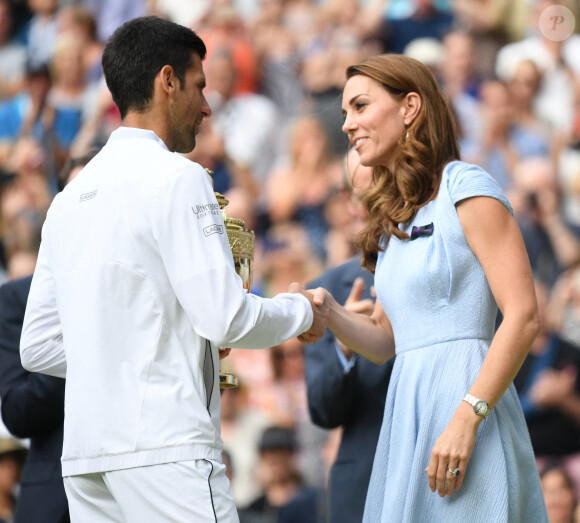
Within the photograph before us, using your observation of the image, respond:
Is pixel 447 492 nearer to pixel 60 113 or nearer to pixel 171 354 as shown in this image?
pixel 171 354

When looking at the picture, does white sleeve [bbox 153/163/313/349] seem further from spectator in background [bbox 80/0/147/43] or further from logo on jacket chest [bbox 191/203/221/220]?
spectator in background [bbox 80/0/147/43]

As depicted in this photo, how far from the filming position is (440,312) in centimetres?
266

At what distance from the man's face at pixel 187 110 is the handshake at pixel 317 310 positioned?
1.79 feet

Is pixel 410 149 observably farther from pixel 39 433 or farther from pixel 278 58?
pixel 278 58

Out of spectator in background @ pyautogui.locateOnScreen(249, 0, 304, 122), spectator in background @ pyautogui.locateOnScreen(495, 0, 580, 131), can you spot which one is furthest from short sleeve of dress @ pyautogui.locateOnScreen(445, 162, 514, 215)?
spectator in background @ pyautogui.locateOnScreen(249, 0, 304, 122)

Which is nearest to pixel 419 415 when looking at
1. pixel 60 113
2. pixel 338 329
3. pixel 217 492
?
pixel 338 329

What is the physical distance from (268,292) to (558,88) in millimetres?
2312

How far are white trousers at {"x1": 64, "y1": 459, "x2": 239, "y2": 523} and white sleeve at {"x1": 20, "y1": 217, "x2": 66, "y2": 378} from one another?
498 mm

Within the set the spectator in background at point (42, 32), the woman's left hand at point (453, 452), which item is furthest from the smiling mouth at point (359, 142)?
the spectator in background at point (42, 32)

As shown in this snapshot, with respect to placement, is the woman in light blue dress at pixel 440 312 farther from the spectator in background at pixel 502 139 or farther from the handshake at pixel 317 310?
the spectator in background at pixel 502 139

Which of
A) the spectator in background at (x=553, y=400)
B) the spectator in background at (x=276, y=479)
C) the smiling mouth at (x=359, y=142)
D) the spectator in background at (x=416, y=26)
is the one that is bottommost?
the spectator in background at (x=276, y=479)

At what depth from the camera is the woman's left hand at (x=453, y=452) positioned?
244 cm

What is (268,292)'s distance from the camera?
662 cm

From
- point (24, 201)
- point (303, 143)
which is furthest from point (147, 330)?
point (24, 201)
